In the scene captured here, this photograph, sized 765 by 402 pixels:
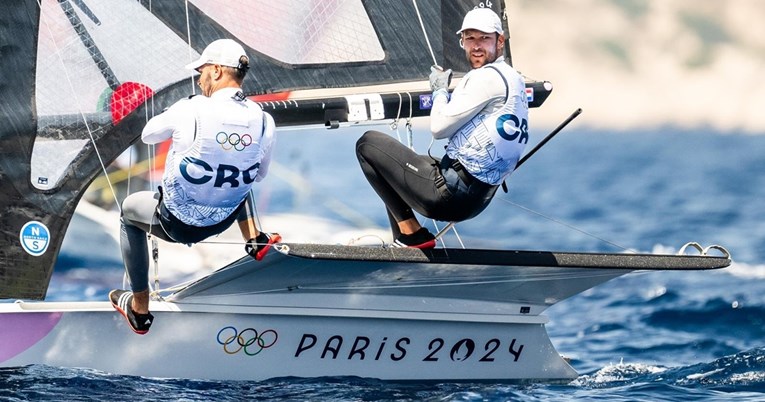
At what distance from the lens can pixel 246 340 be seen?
613cm

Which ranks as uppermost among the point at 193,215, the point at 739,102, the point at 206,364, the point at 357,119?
the point at 739,102

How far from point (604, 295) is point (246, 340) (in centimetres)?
401

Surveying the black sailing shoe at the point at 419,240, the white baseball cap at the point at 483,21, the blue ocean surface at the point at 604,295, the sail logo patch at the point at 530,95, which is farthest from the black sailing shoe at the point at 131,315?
the sail logo patch at the point at 530,95

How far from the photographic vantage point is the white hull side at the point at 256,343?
6.05m

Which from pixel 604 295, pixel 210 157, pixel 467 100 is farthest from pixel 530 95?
pixel 604 295

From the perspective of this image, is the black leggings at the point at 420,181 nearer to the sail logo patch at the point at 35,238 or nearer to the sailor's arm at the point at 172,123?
the sailor's arm at the point at 172,123

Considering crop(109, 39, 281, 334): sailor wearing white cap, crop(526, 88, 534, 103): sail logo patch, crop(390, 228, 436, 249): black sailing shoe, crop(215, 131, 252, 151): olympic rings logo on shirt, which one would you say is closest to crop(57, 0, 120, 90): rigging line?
crop(109, 39, 281, 334): sailor wearing white cap

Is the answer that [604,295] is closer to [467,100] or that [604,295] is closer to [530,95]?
[530,95]

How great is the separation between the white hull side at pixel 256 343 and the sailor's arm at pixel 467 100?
98 cm

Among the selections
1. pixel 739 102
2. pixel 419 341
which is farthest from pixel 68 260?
pixel 739 102

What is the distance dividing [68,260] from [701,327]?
4514 mm

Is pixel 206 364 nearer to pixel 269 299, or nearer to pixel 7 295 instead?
pixel 269 299

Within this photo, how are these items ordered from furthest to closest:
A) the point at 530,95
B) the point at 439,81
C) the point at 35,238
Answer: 1. the point at 530,95
2. the point at 35,238
3. the point at 439,81

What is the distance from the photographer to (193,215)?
5.64 metres
